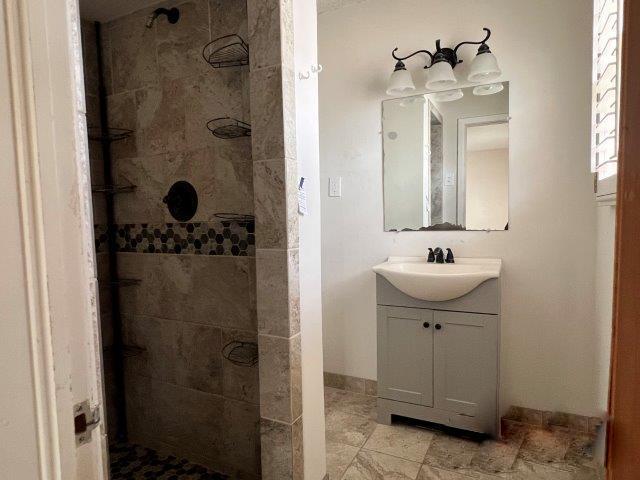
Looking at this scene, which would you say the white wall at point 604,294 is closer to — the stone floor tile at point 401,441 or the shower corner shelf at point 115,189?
the stone floor tile at point 401,441

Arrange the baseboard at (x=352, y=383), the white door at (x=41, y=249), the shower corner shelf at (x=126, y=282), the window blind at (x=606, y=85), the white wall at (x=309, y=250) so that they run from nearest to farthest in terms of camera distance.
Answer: the white door at (x=41, y=249) < the window blind at (x=606, y=85) < the white wall at (x=309, y=250) < the shower corner shelf at (x=126, y=282) < the baseboard at (x=352, y=383)

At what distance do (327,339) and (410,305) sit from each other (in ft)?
2.85

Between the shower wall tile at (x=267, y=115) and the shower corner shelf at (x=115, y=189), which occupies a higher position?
the shower wall tile at (x=267, y=115)

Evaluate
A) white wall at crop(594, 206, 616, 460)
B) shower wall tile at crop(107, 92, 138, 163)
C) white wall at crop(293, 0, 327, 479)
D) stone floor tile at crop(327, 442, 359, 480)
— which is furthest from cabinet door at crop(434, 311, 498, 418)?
shower wall tile at crop(107, 92, 138, 163)

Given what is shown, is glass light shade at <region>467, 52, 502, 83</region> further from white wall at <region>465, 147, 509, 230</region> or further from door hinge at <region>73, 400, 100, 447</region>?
door hinge at <region>73, 400, 100, 447</region>

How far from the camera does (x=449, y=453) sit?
188cm

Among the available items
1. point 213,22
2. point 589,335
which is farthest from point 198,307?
point 589,335

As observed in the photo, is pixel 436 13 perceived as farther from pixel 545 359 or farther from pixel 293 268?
pixel 545 359

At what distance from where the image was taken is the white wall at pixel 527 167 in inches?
76.7

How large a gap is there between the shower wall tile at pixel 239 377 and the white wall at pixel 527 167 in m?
1.07

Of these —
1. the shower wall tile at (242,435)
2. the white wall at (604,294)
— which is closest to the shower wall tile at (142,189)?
the shower wall tile at (242,435)

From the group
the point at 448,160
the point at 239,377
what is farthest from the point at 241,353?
the point at 448,160

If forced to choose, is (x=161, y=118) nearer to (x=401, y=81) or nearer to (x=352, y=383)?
(x=401, y=81)

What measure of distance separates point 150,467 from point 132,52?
7.17ft
